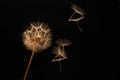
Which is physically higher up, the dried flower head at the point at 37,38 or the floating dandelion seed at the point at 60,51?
the dried flower head at the point at 37,38

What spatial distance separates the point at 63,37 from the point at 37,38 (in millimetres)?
122

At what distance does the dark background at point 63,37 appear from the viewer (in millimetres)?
955

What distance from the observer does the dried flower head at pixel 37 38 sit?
3.13 ft

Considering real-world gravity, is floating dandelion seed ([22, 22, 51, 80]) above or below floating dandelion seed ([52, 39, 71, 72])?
above

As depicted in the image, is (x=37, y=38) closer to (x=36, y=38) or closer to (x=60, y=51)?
(x=36, y=38)

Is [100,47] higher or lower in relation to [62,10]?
lower

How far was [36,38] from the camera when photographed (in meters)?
0.95

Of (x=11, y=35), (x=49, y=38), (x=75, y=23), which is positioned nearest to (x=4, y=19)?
(x=11, y=35)

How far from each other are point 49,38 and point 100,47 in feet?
0.81

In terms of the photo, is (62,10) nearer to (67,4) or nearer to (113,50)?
(67,4)

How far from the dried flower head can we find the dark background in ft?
0.07

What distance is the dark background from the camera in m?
0.95

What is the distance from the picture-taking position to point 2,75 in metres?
0.93

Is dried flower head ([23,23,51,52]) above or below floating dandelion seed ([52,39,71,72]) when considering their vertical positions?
above
